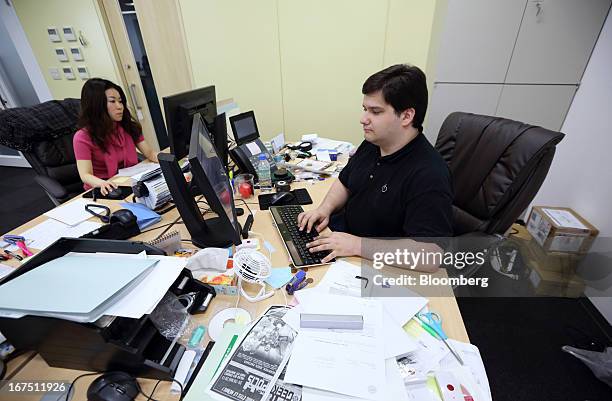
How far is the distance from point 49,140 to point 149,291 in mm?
1919

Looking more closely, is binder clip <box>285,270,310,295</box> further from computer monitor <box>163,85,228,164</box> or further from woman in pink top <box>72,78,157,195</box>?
woman in pink top <box>72,78,157,195</box>

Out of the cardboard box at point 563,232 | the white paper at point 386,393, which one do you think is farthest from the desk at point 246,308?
the cardboard box at point 563,232

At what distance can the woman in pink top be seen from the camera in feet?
5.82

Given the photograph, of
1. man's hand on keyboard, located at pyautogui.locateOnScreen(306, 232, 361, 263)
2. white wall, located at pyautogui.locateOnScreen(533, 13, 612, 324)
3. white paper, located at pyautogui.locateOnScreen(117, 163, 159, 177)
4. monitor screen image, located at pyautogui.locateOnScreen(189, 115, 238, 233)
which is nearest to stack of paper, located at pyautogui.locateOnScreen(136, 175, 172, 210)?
monitor screen image, located at pyautogui.locateOnScreen(189, 115, 238, 233)

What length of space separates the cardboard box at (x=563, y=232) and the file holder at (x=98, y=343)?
7.49ft

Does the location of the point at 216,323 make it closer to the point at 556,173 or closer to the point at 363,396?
the point at 363,396

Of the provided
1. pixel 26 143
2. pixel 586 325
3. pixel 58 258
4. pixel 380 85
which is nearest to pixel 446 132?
pixel 380 85

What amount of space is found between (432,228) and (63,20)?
4379 mm

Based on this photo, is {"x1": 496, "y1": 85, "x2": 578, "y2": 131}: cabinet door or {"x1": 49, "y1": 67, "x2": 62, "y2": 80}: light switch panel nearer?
{"x1": 496, "y1": 85, "x2": 578, "y2": 131}: cabinet door

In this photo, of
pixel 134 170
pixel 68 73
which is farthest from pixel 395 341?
pixel 68 73

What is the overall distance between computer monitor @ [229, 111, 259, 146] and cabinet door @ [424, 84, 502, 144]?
1.63m

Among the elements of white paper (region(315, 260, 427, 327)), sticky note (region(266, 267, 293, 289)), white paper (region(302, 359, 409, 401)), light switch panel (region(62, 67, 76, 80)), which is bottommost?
sticky note (region(266, 267, 293, 289))

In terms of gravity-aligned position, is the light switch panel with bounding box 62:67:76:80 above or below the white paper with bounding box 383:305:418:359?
above

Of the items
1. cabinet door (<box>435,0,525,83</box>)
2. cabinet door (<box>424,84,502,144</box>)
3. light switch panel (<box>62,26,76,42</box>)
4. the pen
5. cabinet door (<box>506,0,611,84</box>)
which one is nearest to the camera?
the pen
